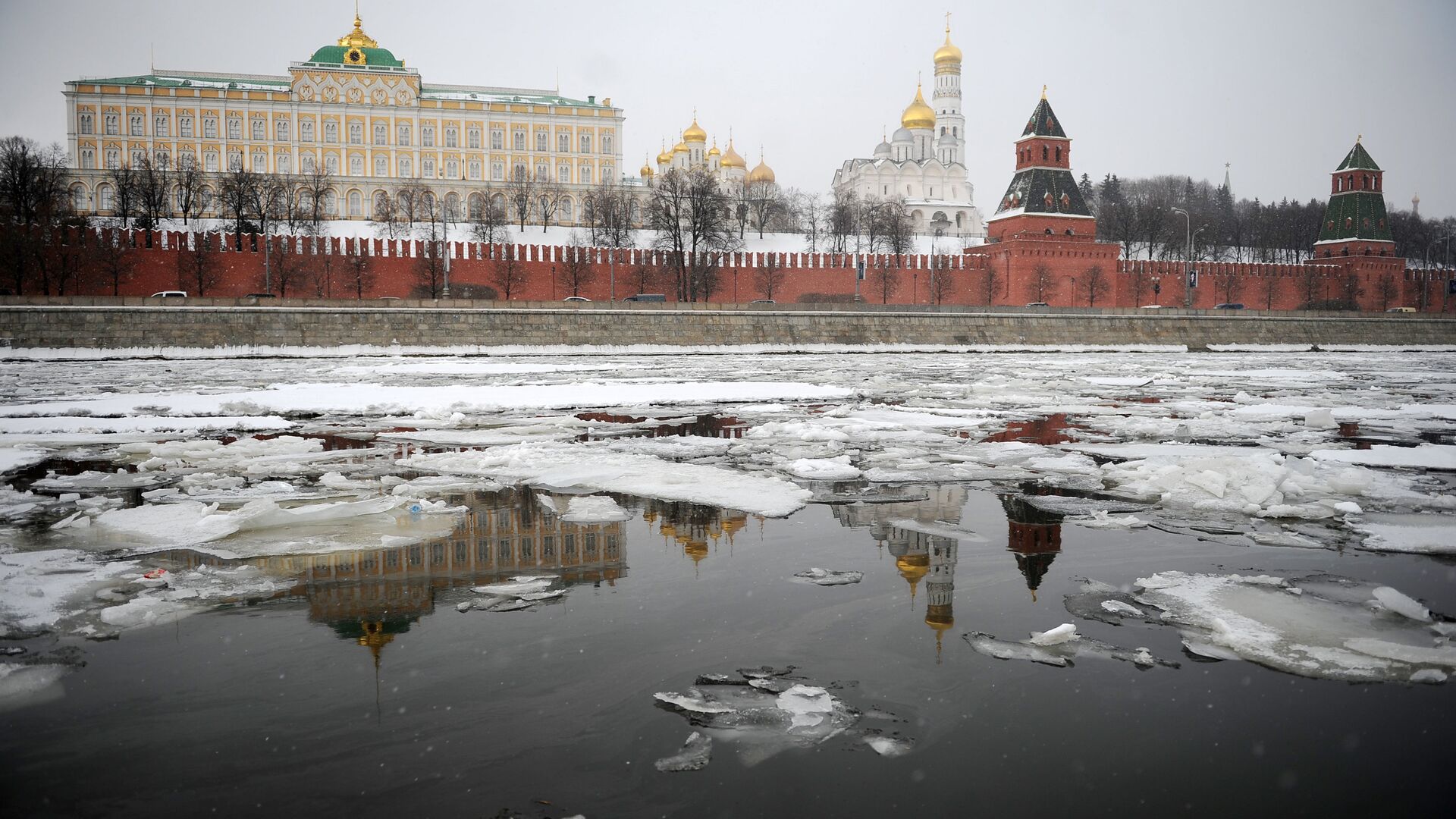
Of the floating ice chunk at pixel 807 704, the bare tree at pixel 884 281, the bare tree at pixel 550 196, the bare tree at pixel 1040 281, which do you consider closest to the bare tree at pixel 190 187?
the bare tree at pixel 550 196

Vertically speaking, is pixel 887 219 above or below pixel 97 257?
above

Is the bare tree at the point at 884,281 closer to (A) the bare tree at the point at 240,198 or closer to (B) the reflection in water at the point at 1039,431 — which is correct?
(A) the bare tree at the point at 240,198

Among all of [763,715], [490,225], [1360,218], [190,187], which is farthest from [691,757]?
[1360,218]

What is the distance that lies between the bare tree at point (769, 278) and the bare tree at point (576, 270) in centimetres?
664

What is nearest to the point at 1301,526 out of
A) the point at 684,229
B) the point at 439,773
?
the point at 439,773

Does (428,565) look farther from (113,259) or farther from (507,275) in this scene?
(507,275)

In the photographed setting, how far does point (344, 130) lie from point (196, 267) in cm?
3032

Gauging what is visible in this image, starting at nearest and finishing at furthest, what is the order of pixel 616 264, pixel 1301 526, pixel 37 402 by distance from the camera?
pixel 1301 526
pixel 37 402
pixel 616 264

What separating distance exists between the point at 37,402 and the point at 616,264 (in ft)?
96.8

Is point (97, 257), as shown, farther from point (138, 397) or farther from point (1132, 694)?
point (1132, 694)

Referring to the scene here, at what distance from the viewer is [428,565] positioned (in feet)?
13.9

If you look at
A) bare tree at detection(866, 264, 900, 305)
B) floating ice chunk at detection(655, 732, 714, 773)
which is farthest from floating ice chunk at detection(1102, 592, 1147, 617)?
bare tree at detection(866, 264, 900, 305)

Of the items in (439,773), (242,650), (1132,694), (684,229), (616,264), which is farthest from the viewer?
(684,229)

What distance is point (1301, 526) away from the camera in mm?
5004
